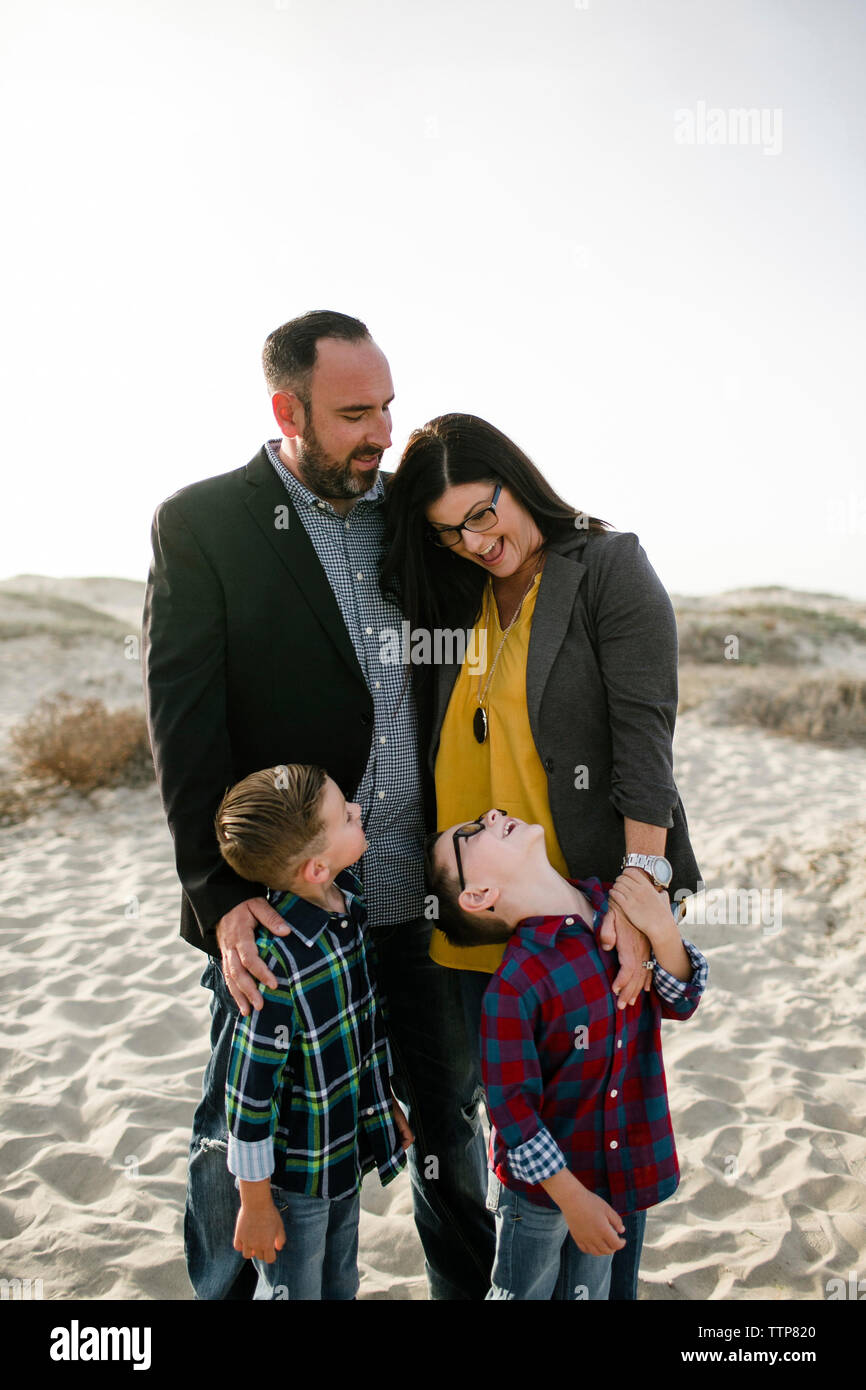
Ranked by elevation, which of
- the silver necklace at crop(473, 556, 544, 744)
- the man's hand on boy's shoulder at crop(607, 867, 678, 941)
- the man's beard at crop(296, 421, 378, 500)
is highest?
the man's beard at crop(296, 421, 378, 500)

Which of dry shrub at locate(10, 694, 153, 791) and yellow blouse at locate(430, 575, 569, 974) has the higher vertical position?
yellow blouse at locate(430, 575, 569, 974)

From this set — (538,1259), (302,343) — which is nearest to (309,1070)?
(538,1259)

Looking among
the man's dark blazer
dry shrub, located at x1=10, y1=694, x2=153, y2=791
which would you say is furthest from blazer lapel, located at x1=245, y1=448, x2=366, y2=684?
dry shrub, located at x1=10, y1=694, x2=153, y2=791

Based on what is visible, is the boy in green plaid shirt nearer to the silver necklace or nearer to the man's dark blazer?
the man's dark blazer

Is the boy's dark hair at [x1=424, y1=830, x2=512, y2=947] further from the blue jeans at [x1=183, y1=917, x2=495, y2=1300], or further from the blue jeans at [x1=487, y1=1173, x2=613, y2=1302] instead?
the blue jeans at [x1=487, y1=1173, x2=613, y2=1302]

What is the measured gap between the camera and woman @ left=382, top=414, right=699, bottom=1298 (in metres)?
2.12

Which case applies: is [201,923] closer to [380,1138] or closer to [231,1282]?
[380,1138]

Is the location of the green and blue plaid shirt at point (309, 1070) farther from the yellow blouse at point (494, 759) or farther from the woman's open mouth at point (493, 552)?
the woman's open mouth at point (493, 552)

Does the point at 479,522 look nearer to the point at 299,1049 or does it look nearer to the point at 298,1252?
the point at 299,1049

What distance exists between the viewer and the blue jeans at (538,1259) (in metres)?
1.94

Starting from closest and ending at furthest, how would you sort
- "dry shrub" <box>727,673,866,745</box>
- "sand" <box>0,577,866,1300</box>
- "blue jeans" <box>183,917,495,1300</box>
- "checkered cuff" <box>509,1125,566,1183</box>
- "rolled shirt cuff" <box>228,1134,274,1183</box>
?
"checkered cuff" <box>509,1125,566,1183</box>, "rolled shirt cuff" <box>228,1134,274,1183</box>, "blue jeans" <box>183,917,495,1300</box>, "sand" <box>0,577,866,1300</box>, "dry shrub" <box>727,673,866,745</box>

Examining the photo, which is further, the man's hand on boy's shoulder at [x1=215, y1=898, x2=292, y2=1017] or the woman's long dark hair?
the woman's long dark hair

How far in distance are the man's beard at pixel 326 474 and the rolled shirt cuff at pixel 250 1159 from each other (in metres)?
1.63

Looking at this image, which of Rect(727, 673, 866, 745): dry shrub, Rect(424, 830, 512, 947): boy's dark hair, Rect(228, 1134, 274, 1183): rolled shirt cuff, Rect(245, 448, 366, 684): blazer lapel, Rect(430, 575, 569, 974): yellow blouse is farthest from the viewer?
Rect(727, 673, 866, 745): dry shrub
